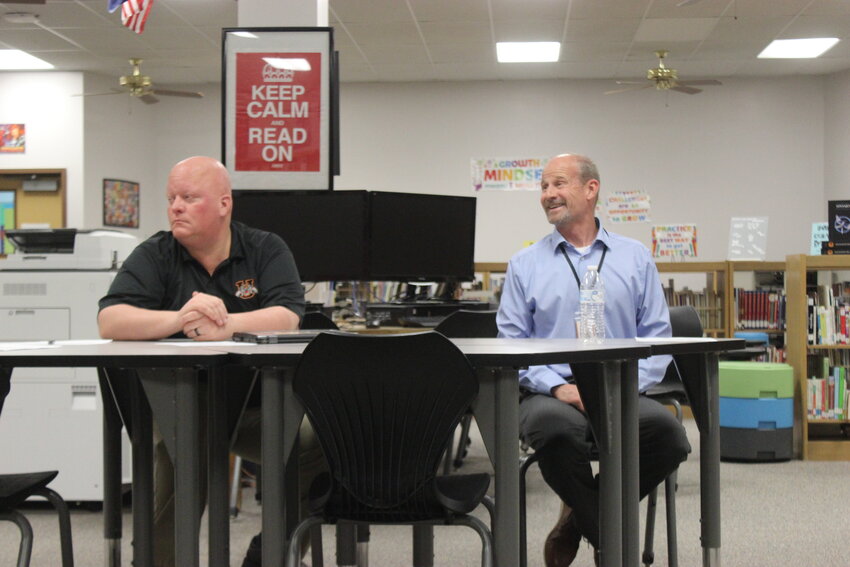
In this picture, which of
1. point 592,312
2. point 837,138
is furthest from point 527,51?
point 592,312

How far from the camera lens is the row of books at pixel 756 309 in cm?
643

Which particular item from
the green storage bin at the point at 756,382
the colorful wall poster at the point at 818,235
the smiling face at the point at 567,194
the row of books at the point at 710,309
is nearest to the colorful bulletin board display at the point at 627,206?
the row of books at the point at 710,309

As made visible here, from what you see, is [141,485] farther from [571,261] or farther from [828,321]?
[828,321]

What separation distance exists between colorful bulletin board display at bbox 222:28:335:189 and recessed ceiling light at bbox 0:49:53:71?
579cm

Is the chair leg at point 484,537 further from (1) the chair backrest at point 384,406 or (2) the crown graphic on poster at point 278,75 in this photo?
(2) the crown graphic on poster at point 278,75

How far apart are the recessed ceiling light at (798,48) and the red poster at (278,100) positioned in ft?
19.1

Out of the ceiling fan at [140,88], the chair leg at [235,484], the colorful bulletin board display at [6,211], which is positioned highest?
the ceiling fan at [140,88]

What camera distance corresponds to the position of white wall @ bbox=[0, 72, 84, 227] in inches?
352

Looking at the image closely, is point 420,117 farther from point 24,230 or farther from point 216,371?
point 216,371

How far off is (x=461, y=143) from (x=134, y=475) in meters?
7.66

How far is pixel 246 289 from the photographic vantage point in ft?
8.38

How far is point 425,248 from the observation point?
168 inches

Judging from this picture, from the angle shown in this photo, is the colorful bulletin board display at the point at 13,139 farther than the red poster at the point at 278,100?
Yes

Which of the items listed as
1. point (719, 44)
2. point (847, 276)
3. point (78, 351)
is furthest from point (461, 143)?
point (78, 351)
